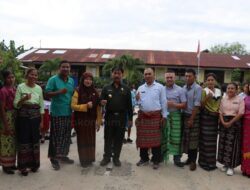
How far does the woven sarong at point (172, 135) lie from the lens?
517 centimetres

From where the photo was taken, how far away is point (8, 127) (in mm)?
4457

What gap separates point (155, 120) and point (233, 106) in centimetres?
128

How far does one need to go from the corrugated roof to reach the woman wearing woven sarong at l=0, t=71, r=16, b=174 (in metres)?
18.7

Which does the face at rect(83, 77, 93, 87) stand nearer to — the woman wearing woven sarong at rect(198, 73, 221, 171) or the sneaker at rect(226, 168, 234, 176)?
the woman wearing woven sarong at rect(198, 73, 221, 171)

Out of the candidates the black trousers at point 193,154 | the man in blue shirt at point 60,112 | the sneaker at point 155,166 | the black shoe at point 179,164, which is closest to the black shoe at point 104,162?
the man in blue shirt at point 60,112

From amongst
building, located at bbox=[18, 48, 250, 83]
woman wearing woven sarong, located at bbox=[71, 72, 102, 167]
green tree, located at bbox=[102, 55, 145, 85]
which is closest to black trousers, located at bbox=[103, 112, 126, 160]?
woman wearing woven sarong, located at bbox=[71, 72, 102, 167]

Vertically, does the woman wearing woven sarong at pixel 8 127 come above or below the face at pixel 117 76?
below

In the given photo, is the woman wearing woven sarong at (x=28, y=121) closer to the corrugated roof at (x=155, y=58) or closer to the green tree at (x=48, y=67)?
the green tree at (x=48, y=67)

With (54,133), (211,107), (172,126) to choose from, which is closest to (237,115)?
(211,107)

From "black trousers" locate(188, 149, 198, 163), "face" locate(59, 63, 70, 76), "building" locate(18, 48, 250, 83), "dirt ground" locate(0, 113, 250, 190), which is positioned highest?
"building" locate(18, 48, 250, 83)

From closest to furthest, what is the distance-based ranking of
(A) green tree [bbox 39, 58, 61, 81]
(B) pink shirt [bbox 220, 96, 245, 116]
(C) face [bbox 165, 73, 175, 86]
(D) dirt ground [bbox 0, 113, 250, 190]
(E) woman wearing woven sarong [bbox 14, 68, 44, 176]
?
(D) dirt ground [bbox 0, 113, 250, 190] → (E) woman wearing woven sarong [bbox 14, 68, 44, 176] → (B) pink shirt [bbox 220, 96, 245, 116] → (C) face [bbox 165, 73, 175, 86] → (A) green tree [bbox 39, 58, 61, 81]

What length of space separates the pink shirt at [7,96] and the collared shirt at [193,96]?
9.17ft

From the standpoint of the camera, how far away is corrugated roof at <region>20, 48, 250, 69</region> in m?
23.4

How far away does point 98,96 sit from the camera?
506 centimetres
